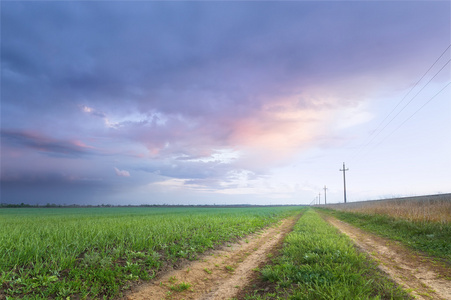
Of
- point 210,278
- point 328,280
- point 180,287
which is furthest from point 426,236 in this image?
point 180,287

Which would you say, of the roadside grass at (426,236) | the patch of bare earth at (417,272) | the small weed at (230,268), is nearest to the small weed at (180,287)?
the small weed at (230,268)

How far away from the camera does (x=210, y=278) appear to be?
24.2 ft

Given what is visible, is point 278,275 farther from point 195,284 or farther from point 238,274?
point 195,284

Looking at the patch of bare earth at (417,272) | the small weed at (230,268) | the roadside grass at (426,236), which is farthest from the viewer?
the roadside grass at (426,236)

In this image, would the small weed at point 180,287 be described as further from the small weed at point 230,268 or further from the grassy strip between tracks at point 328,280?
the small weed at point 230,268

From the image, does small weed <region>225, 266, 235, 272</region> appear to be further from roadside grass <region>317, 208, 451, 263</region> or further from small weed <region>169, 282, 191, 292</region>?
roadside grass <region>317, 208, 451, 263</region>

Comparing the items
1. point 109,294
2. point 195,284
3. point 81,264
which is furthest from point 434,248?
point 81,264

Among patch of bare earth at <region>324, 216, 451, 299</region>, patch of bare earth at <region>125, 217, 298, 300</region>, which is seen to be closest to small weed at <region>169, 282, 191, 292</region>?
patch of bare earth at <region>125, 217, 298, 300</region>

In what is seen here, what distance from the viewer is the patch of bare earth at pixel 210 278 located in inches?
238

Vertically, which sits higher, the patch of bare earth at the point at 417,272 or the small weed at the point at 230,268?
the patch of bare earth at the point at 417,272

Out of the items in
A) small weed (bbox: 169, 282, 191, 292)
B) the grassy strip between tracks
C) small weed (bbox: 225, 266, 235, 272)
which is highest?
the grassy strip between tracks

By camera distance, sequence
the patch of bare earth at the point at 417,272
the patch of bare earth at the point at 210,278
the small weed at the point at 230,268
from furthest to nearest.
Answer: the small weed at the point at 230,268, the patch of bare earth at the point at 210,278, the patch of bare earth at the point at 417,272

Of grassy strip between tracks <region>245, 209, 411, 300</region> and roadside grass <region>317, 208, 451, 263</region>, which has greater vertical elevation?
grassy strip between tracks <region>245, 209, 411, 300</region>

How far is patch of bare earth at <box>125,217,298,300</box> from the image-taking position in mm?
6047
